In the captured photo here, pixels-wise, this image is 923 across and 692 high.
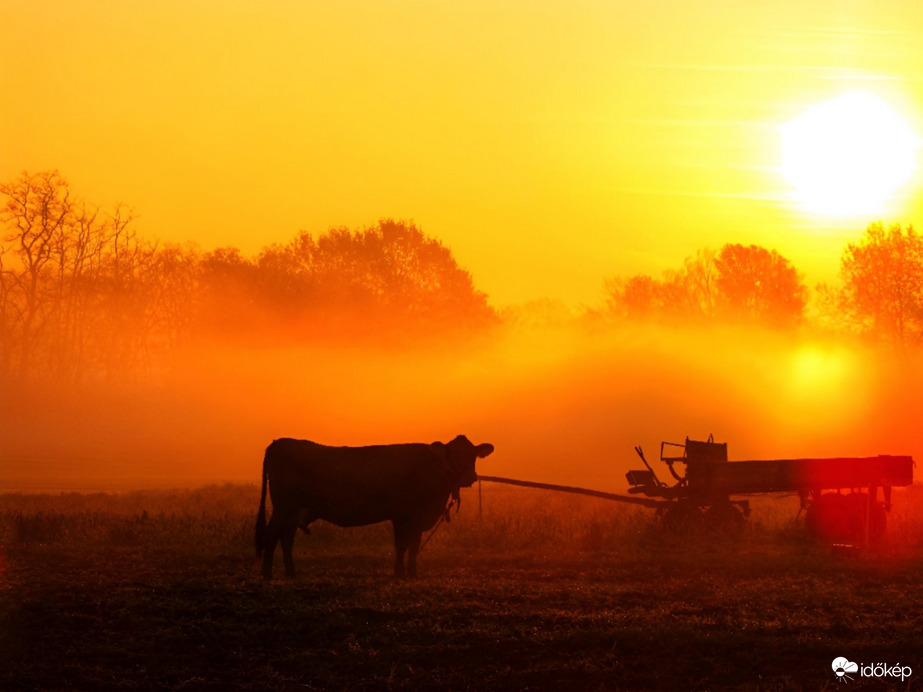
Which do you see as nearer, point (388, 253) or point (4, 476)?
point (4, 476)

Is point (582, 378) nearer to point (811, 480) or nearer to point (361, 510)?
point (811, 480)

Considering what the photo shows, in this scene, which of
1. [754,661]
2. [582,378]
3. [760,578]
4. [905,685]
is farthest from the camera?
[582,378]

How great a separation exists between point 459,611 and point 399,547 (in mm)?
3818

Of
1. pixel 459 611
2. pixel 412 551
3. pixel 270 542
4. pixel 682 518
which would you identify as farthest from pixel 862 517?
pixel 270 542

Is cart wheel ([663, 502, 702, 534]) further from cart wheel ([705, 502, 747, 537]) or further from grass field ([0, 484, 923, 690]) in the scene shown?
grass field ([0, 484, 923, 690])

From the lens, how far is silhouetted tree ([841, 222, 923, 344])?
71.6 meters

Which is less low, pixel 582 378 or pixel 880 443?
pixel 582 378

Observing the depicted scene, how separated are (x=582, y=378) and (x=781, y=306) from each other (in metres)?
16.0

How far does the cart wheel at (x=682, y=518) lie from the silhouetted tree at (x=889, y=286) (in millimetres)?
51105

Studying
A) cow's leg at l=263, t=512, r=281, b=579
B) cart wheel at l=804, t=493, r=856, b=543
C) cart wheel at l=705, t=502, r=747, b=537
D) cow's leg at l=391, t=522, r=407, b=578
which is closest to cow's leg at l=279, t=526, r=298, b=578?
cow's leg at l=263, t=512, r=281, b=579

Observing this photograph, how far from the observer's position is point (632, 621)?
15.5 m

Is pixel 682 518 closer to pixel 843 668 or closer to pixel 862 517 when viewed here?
pixel 862 517

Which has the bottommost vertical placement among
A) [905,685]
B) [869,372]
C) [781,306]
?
[905,685]

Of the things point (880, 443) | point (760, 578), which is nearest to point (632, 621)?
point (760, 578)
